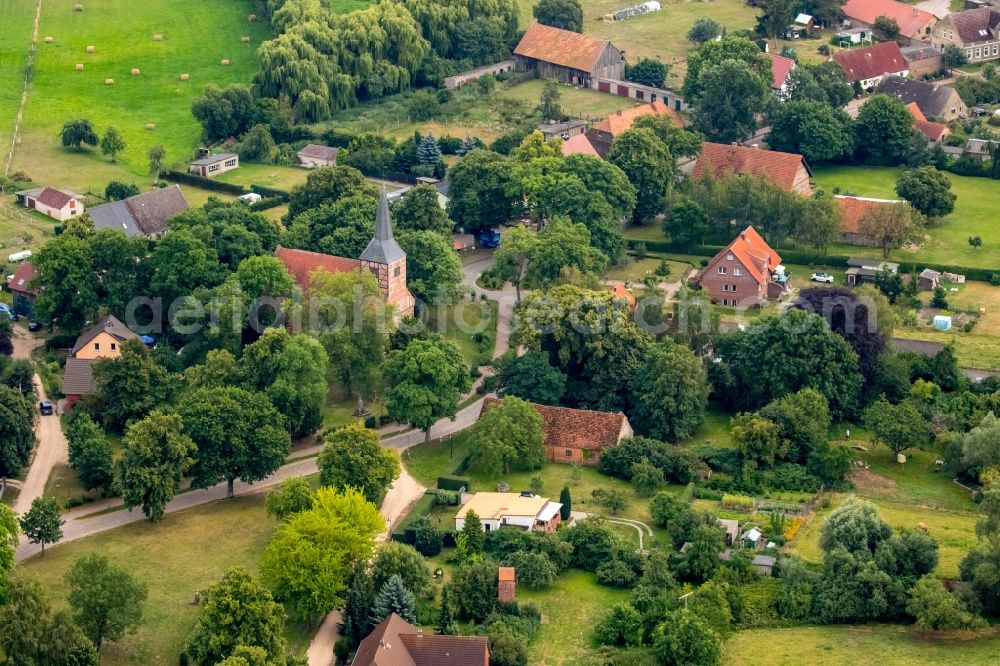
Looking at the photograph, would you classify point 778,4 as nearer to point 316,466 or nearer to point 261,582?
point 316,466

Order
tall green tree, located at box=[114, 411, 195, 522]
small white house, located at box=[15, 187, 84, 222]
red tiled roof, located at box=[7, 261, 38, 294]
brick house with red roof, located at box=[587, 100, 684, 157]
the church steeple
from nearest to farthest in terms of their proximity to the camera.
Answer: tall green tree, located at box=[114, 411, 195, 522] → the church steeple → red tiled roof, located at box=[7, 261, 38, 294] → small white house, located at box=[15, 187, 84, 222] → brick house with red roof, located at box=[587, 100, 684, 157]

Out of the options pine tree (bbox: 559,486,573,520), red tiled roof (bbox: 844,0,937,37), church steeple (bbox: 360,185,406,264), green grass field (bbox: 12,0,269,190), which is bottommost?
green grass field (bbox: 12,0,269,190)

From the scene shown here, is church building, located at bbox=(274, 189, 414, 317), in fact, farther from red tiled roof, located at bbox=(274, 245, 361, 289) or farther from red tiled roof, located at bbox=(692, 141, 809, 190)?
red tiled roof, located at bbox=(692, 141, 809, 190)

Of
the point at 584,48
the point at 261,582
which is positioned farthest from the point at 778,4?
the point at 261,582

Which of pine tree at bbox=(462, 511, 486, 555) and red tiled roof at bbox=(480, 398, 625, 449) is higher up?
pine tree at bbox=(462, 511, 486, 555)

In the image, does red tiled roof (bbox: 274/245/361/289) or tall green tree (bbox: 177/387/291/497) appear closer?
tall green tree (bbox: 177/387/291/497)

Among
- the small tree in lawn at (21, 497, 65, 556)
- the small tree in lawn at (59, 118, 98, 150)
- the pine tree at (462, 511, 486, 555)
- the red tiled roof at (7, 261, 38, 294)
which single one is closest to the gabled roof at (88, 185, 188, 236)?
the red tiled roof at (7, 261, 38, 294)

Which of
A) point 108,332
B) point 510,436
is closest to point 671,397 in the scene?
point 510,436
